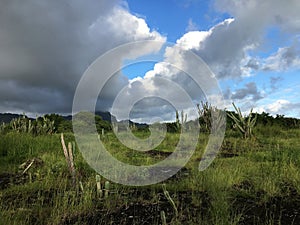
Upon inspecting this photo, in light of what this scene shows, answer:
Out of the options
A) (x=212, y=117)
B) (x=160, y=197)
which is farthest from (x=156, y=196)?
(x=212, y=117)

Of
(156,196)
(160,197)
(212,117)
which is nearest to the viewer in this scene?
(156,196)

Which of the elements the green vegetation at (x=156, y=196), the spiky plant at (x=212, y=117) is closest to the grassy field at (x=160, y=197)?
the green vegetation at (x=156, y=196)

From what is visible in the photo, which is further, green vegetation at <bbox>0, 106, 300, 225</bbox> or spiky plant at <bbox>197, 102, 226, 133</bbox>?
spiky plant at <bbox>197, 102, 226, 133</bbox>

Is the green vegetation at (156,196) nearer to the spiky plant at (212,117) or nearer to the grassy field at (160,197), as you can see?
the grassy field at (160,197)

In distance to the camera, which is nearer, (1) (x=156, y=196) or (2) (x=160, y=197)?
(1) (x=156, y=196)

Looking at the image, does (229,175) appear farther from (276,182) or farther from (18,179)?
(18,179)

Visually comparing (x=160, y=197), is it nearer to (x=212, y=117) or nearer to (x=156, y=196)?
(x=156, y=196)

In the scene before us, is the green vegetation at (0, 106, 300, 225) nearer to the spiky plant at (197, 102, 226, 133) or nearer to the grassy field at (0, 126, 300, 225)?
the grassy field at (0, 126, 300, 225)

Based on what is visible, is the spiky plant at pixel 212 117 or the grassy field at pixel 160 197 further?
the spiky plant at pixel 212 117

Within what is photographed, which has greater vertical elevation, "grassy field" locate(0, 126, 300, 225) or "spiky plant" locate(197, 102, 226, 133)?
"spiky plant" locate(197, 102, 226, 133)

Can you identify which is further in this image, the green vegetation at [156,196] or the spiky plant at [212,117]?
the spiky plant at [212,117]

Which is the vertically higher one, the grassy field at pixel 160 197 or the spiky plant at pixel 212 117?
the spiky plant at pixel 212 117

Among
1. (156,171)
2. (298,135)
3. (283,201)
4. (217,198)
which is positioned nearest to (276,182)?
(283,201)

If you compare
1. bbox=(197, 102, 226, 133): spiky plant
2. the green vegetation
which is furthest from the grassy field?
bbox=(197, 102, 226, 133): spiky plant
